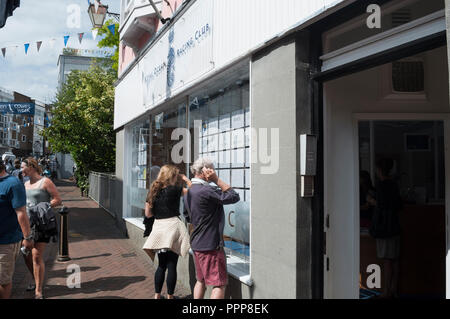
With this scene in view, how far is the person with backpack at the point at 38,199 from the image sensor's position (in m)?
5.29

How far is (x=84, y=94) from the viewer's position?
20.5 meters

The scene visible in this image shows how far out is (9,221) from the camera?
427cm

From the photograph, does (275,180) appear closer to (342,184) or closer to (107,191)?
(342,184)

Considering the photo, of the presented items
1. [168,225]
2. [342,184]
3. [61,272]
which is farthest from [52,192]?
[342,184]

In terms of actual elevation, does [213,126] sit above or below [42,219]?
above

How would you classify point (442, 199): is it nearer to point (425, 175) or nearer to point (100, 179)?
point (425, 175)

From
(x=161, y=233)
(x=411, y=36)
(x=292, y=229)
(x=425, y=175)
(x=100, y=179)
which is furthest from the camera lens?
(x=100, y=179)

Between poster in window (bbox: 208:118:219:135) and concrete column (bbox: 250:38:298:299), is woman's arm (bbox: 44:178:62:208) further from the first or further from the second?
concrete column (bbox: 250:38:298:299)

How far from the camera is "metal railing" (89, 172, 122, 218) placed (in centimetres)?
1170

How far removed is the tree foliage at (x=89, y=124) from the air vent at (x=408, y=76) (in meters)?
17.8

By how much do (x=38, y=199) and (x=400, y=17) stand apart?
16.0ft

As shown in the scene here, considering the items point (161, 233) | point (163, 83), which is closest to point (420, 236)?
point (161, 233)

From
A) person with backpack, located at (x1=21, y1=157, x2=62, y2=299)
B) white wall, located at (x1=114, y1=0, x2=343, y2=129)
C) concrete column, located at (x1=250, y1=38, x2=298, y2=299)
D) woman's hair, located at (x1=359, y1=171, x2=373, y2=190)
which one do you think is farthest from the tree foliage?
concrete column, located at (x1=250, y1=38, x2=298, y2=299)
